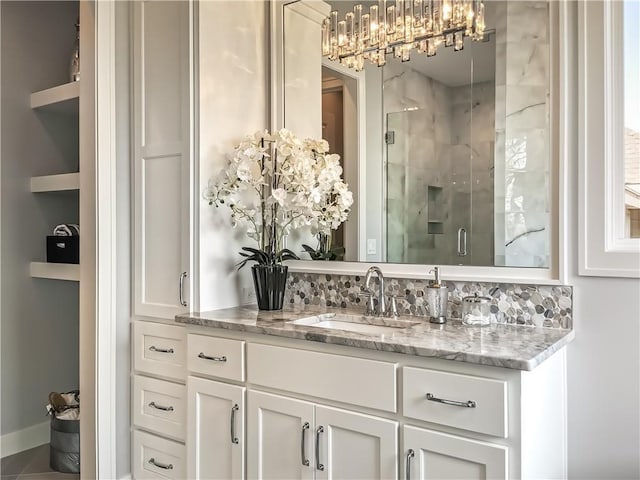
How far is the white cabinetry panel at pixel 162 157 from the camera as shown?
233 centimetres

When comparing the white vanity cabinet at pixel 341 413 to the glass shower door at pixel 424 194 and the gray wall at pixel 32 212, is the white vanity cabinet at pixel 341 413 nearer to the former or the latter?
the glass shower door at pixel 424 194

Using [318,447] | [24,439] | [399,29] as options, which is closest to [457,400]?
[318,447]

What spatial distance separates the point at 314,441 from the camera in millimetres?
1814

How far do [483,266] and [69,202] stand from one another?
106 inches

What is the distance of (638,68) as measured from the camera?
1.80 metres

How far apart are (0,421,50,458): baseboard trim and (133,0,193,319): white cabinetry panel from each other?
53.4 inches

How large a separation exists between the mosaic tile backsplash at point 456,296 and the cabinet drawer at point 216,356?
0.58 meters

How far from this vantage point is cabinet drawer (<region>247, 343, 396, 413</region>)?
167cm

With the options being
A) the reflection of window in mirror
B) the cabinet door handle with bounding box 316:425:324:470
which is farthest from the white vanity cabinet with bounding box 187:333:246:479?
the reflection of window in mirror

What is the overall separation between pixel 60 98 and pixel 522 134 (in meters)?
2.42

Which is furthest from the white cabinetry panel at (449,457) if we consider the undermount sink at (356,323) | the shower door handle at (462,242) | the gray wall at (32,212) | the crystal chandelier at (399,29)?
the gray wall at (32,212)

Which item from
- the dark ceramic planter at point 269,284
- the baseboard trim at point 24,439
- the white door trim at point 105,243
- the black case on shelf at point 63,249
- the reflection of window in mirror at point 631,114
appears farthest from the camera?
the baseboard trim at point 24,439

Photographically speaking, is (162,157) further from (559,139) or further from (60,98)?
(559,139)

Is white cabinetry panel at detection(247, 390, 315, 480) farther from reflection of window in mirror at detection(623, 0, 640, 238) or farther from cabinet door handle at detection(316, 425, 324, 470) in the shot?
reflection of window in mirror at detection(623, 0, 640, 238)
